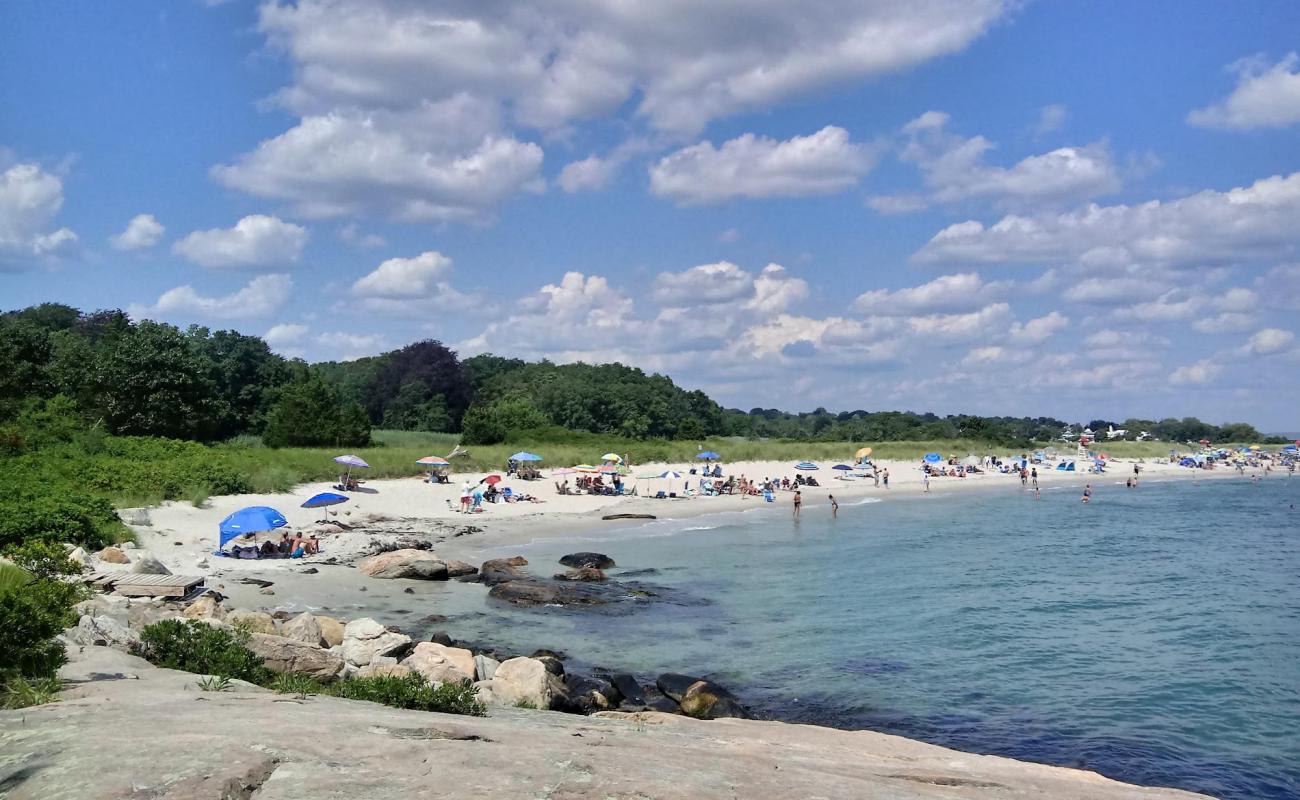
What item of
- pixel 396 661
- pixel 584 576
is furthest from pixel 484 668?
pixel 584 576

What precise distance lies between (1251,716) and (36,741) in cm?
1877

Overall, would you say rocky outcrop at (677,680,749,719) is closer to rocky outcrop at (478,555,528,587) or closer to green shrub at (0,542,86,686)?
green shrub at (0,542,86,686)

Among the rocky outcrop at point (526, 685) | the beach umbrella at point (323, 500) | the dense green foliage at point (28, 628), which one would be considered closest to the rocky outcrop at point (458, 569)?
the beach umbrella at point (323, 500)

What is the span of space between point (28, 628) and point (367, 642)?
25.3 feet

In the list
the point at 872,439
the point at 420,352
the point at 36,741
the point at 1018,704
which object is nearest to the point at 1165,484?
the point at 872,439

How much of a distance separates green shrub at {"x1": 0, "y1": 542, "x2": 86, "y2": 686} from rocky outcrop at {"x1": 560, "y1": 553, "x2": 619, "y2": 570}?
20.2 m

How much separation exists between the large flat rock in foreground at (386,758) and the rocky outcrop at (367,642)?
181 inches

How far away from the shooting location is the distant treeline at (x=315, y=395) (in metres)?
48.5

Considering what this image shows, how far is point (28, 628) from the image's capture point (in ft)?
28.7

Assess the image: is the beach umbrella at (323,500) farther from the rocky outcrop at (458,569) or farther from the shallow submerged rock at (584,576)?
the shallow submerged rock at (584,576)

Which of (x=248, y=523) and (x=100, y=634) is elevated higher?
(x=248, y=523)

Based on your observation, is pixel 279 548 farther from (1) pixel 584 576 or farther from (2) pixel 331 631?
(2) pixel 331 631

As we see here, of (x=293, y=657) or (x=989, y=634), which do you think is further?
(x=989, y=634)

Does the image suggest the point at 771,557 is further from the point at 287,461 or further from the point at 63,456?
the point at 63,456
